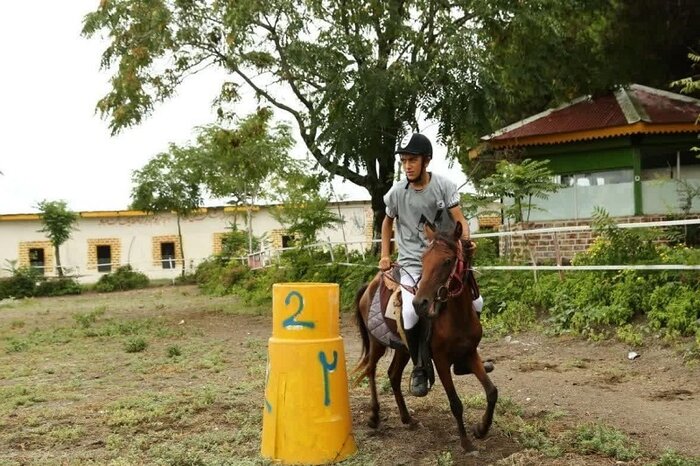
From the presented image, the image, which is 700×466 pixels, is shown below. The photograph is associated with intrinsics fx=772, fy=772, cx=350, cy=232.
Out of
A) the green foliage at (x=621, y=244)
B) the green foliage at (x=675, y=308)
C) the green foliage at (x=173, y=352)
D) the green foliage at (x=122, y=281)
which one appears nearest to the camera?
the green foliage at (x=675, y=308)

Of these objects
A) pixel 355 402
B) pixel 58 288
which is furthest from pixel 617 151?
pixel 58 288

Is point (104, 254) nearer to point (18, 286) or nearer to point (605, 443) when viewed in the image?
point (18, 286)

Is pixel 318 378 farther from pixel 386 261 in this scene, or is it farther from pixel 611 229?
pixel 611 229

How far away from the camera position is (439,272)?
16.6 feet

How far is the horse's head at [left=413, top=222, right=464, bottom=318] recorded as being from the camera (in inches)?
196

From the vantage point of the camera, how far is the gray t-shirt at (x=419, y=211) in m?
5.59

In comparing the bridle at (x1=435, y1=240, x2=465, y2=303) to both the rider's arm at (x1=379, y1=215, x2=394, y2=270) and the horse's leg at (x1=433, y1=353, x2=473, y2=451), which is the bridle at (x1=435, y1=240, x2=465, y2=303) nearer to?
the horse's leg at (x1=433, y1=353, x2=473, y2=451)

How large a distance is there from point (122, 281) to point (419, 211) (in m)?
32.2

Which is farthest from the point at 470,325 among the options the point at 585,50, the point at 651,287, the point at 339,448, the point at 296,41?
the point at 585,50

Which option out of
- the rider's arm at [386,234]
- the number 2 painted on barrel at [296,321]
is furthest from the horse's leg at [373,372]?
the number 2 painted on barrel at [296,321]

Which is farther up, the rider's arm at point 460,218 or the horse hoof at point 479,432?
the rider's arm at point 460,218

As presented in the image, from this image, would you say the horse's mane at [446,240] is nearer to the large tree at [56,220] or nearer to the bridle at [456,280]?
the bridle at [456,280]

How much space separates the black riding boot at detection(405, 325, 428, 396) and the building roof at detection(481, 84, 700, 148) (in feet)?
49.9

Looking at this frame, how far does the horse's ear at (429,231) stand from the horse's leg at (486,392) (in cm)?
96
